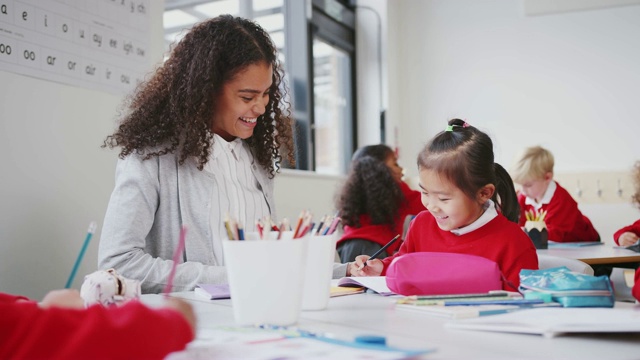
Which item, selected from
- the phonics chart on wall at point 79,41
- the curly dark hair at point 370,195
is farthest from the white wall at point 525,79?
the phonics chart on wall at point 79,41

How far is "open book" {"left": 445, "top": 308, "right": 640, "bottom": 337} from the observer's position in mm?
817

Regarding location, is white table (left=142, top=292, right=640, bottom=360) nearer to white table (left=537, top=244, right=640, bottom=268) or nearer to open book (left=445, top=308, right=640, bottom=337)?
open book (left=445, top=308, right=640, bottom=337)

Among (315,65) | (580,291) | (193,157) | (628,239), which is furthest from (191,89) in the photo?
(315,65)

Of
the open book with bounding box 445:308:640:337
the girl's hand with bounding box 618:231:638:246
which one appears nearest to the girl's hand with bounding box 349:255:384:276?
the open book with bounding box 445:308:640:337

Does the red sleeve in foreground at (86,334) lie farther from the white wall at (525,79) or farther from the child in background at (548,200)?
the white wall at (525,79)

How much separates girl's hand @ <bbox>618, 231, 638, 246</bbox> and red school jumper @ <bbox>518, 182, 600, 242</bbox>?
1.58 ft

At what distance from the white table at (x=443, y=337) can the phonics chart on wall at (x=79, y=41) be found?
1238mm

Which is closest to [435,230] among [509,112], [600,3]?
[600,3]

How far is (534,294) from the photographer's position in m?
1.09

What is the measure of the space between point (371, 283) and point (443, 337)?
1.79 ft

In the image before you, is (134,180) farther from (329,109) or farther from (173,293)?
(329,109)

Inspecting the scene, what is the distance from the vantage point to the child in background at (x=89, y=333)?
25.5 inches

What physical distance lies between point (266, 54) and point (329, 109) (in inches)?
120

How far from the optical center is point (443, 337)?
0.84m
